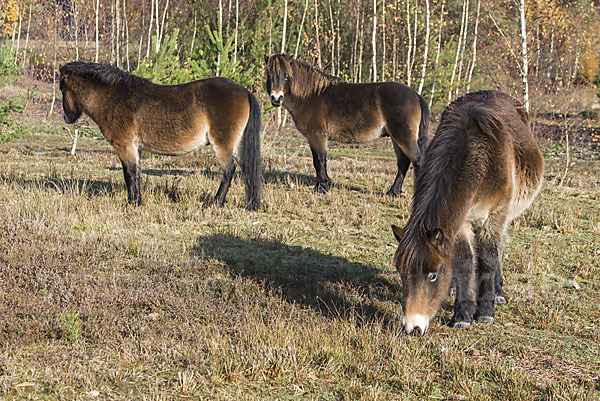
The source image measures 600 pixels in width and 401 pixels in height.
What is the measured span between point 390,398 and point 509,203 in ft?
6.82

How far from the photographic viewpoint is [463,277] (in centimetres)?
469

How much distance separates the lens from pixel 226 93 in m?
8.23

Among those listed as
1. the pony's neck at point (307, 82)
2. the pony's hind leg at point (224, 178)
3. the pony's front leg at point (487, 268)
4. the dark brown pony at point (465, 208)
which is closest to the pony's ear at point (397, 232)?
the dark brown pony at point (465, 208)

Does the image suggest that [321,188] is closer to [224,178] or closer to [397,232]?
[224,178]

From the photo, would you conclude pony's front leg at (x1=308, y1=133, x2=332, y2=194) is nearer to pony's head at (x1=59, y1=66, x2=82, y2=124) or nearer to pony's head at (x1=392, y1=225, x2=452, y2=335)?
pony's head at (x1=59, y1=66, x2=82, y2=124)

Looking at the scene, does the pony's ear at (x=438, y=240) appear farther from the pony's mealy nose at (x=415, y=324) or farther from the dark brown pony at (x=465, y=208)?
the pony's mealy nose at (x=415, y=324)

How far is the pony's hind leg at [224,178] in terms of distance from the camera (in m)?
8.55

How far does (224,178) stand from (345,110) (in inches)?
119

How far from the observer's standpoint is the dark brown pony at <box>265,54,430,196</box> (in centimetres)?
992

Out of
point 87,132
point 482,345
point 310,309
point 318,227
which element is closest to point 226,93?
point 318,227

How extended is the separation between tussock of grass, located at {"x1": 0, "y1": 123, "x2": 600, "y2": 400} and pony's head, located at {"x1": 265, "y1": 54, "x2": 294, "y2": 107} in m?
2.10

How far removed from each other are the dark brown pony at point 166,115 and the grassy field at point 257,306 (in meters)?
0.84

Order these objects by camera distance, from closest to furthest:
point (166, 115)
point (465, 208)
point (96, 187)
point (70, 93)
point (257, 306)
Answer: point (465, 208), point (257, 306), point (166, 115), point (70, 93), point (96, 187)

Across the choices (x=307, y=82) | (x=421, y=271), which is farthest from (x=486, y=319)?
(x=307, y=82)
